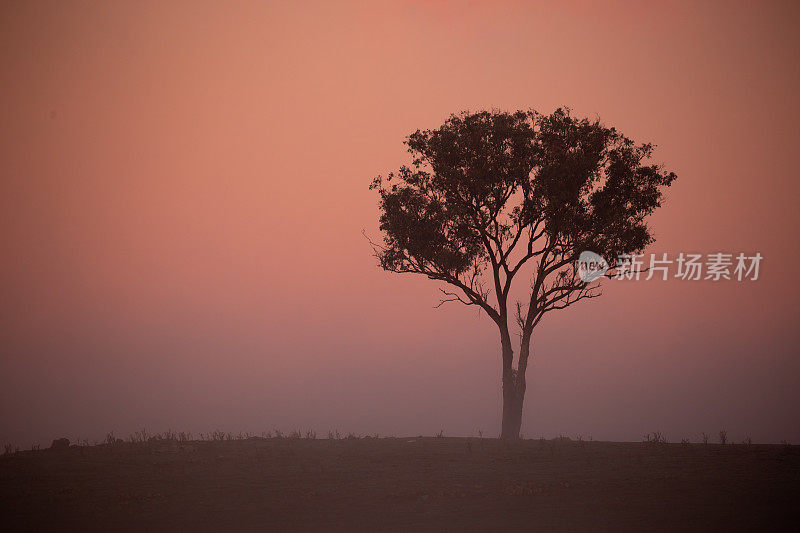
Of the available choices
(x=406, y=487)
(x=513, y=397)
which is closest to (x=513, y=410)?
(x=513, y=397)

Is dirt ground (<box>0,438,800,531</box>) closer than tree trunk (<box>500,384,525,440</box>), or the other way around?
dirt ground (<box>0,438,800,531</box>)

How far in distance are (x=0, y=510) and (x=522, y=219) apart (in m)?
27.0

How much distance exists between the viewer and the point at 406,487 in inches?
1120

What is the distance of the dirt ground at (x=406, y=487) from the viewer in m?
24.2

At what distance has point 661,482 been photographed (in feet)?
93.5

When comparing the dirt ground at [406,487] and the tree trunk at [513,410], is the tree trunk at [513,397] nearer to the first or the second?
the tree trunk at [513,410]

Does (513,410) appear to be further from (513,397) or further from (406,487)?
(406,487)

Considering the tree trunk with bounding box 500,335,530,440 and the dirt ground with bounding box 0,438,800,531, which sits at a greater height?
the tree trunk with bounding box 500,335,530,440

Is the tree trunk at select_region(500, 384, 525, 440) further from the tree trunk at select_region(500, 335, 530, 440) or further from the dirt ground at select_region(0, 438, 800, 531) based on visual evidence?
the dirt ground at select_region(0, 438, 800, 531)

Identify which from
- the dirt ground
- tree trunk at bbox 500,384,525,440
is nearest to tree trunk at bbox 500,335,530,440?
tree trunk at bbox 500,384,525,440

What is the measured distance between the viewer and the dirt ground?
2416 centimetres

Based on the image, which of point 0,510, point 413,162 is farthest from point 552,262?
point 0,510

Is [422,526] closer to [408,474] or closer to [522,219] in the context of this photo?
[408,474]

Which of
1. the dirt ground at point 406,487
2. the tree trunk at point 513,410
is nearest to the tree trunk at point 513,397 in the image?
the tree trunk at point 513,410
